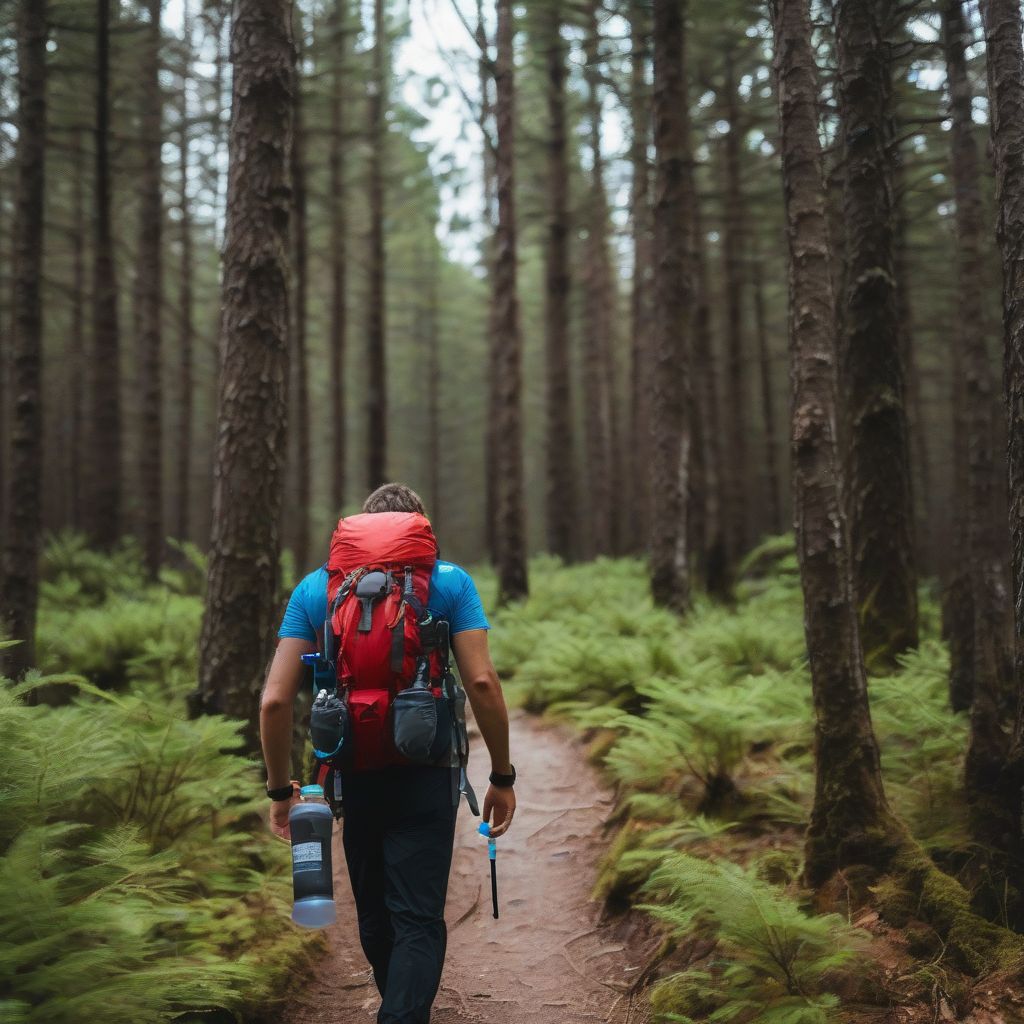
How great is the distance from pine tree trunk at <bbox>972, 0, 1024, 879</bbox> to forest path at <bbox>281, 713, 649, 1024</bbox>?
2.06m

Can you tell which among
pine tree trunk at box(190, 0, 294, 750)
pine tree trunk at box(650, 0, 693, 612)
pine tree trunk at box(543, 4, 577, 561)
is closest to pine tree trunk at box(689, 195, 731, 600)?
pine tree trunk at box(650, 0, 693, 612)

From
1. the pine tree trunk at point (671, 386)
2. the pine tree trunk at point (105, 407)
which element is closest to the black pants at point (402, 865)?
the pine tree trunk at point (671, 386)

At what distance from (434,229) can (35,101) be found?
820 inches

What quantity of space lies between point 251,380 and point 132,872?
3578 millimetres

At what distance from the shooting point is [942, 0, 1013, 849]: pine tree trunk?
4488mm

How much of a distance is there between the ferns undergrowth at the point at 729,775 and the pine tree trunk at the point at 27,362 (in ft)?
15.9

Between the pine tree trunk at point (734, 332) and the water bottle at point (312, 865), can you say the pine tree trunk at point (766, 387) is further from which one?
the water bottle at point (312, 865)

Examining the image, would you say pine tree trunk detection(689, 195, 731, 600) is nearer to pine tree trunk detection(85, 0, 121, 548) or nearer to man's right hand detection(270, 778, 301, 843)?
pine tree trunk detection(85, 0, 121, 548)

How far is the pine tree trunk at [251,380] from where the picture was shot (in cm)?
618

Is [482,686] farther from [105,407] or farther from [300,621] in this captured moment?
[105,407]

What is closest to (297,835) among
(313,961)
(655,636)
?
(313,961)

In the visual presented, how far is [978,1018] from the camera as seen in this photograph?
3.29 metres

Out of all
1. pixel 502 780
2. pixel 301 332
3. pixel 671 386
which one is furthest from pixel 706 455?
pixel 502 780

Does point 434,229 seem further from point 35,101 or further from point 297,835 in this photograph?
point 297,835
